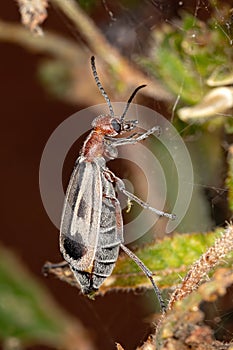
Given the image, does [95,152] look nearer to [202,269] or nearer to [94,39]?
[94,39]

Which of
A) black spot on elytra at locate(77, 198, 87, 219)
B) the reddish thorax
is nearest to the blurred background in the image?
the reddish thorax

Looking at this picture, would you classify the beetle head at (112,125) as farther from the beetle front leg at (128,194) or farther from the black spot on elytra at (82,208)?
the black spot on elytra at (82,208)

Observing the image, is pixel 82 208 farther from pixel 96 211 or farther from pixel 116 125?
pixel 116 125

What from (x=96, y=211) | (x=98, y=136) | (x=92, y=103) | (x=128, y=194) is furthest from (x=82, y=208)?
(x=92, y=103)

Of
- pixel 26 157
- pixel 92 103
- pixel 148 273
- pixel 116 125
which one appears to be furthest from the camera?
pixel 26 157

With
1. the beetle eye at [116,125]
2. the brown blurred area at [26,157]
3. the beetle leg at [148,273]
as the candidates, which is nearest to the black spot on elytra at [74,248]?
the beetle leg at [148,273]

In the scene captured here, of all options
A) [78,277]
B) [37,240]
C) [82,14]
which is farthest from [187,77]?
[37,240]
